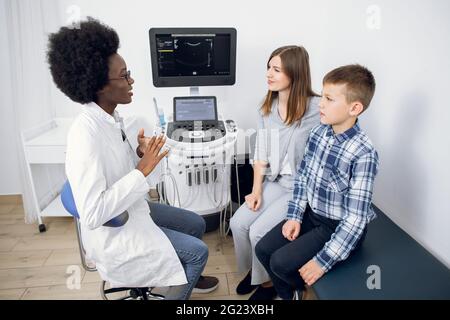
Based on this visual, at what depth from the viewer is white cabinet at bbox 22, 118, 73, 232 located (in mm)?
1713

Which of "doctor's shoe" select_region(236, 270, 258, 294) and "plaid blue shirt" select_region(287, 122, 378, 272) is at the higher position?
"plaid blue shirt" select_region(287, 122, 378, 272)

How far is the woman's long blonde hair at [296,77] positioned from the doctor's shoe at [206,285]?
0.83 meters

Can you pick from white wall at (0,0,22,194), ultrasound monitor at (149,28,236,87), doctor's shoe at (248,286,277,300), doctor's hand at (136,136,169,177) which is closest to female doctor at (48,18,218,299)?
doctor's hand at (136,136,169,177)

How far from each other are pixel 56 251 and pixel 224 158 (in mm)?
1100

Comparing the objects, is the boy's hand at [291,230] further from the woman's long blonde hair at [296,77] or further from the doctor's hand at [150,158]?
the doctor's hand at [150,158]

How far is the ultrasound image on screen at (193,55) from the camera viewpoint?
1.64 meters

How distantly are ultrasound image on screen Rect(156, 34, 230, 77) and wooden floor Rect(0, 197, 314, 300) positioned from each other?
98 centimetres

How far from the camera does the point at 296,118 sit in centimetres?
137

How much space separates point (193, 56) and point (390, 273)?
134 centimetres

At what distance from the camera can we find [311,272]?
1.06 m

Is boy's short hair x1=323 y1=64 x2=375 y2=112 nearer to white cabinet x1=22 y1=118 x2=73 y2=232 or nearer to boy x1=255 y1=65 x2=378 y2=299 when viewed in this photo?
boy x1=255 y1=65 x2=378 y2=299

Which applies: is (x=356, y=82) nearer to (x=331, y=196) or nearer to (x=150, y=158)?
(x=331, y=196)

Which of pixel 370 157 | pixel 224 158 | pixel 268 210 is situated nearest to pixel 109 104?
pixel 224 158

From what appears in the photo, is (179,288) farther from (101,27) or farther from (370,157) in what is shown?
(101,27)
